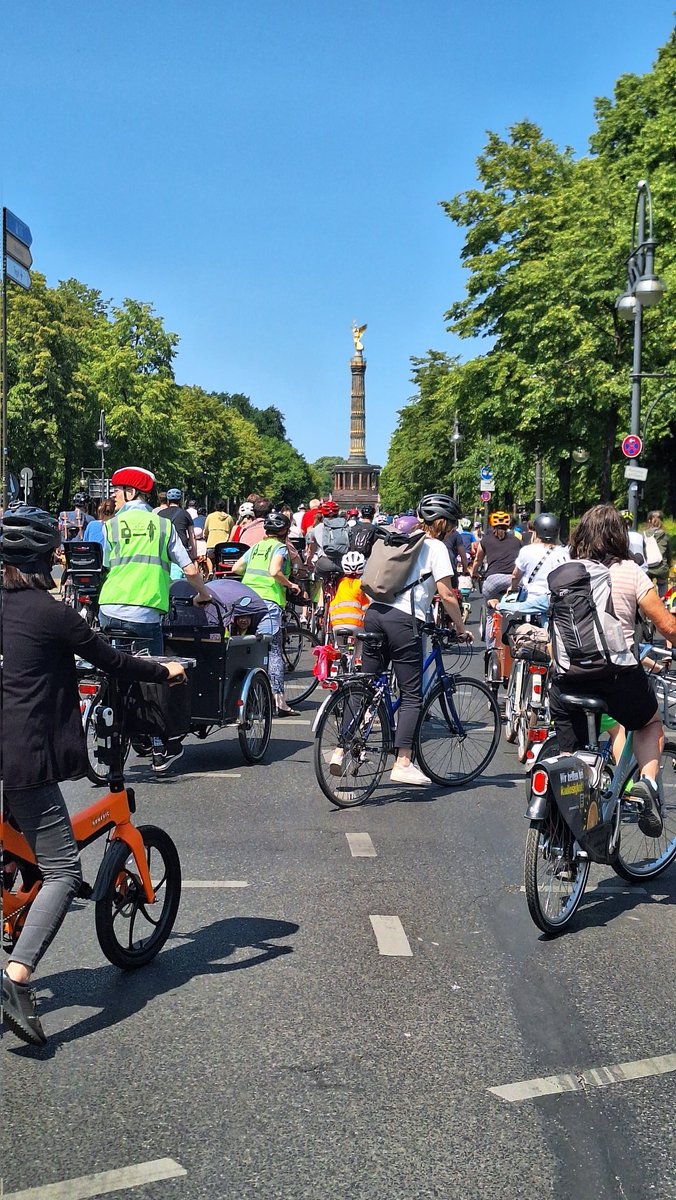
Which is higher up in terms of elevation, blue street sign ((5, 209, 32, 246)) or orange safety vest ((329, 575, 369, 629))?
blue street sign ((5, 209, 32, 246))

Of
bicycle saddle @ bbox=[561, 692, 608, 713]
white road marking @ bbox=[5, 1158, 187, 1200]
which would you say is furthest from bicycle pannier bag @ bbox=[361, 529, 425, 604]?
white road marking @ bbox=[5, 1158, 187, 1200]

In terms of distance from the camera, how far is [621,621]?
18.5 feet

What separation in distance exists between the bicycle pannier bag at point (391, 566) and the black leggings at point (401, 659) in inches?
5.1

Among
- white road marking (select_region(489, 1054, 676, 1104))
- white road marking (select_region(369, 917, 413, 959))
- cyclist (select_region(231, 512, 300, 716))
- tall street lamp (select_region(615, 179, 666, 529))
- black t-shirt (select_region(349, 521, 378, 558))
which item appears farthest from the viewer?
tall street lamp (select_region(615, 179, 666, 529))

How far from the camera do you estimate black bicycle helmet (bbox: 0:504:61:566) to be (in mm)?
4047

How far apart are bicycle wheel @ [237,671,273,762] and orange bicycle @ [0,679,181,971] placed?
3.86 m

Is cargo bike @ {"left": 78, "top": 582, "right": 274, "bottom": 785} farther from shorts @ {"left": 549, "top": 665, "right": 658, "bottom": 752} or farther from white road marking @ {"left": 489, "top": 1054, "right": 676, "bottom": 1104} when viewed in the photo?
white road marking @ {"left": 489, "top": 1054, "right": 676, "bottom": 1104}

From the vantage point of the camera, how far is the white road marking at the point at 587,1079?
3754mm

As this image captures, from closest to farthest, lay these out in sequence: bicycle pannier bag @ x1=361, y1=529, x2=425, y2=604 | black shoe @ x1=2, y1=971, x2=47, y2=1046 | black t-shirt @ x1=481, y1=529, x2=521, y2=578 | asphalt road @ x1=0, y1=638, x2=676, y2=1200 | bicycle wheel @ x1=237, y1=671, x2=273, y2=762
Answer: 1. asphalt road @ x1=0, y1=638, x2=676, y2=1200
2. black shoe @ x1=2, y1=971, x2=47, y2=1046
3. bicycle pannier bag @ x1=361, y1=529, x2=425, y2=604
4. bicycle wheel @ x1=237, y1=671, x2=273, y2=762
5. black t-shirt @ x1=481, y1=529, x2=521, y2=578

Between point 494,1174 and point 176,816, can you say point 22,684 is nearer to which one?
point 494,1174

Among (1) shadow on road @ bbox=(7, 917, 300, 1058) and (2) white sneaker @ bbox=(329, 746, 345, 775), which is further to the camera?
(2) white sneaker @ bbox=(329, 746, 345, 775)

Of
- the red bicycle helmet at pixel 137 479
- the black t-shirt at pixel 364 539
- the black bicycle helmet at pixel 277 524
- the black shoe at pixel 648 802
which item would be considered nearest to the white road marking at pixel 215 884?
the black shoe at pixel 648 802

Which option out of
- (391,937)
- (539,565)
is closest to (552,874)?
(391,937)

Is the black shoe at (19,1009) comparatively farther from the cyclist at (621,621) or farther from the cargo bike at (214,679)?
the cargo bike at (214,679)
